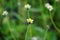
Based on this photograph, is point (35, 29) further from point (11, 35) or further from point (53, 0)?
point (53, 0)

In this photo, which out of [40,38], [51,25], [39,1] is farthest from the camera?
[39,1]

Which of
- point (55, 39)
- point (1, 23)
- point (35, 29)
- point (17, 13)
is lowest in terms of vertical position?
point (55, 39)

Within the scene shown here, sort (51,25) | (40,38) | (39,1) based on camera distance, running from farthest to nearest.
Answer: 1. (39,1)
2. (51,25)
3. (40,38)

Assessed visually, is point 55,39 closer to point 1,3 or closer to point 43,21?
point 43,21

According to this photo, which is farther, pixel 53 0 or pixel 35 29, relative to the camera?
pixel 53 0

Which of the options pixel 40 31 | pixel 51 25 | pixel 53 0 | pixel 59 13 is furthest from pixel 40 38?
pixel 53 0

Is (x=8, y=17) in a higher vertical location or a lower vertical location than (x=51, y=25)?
higher
